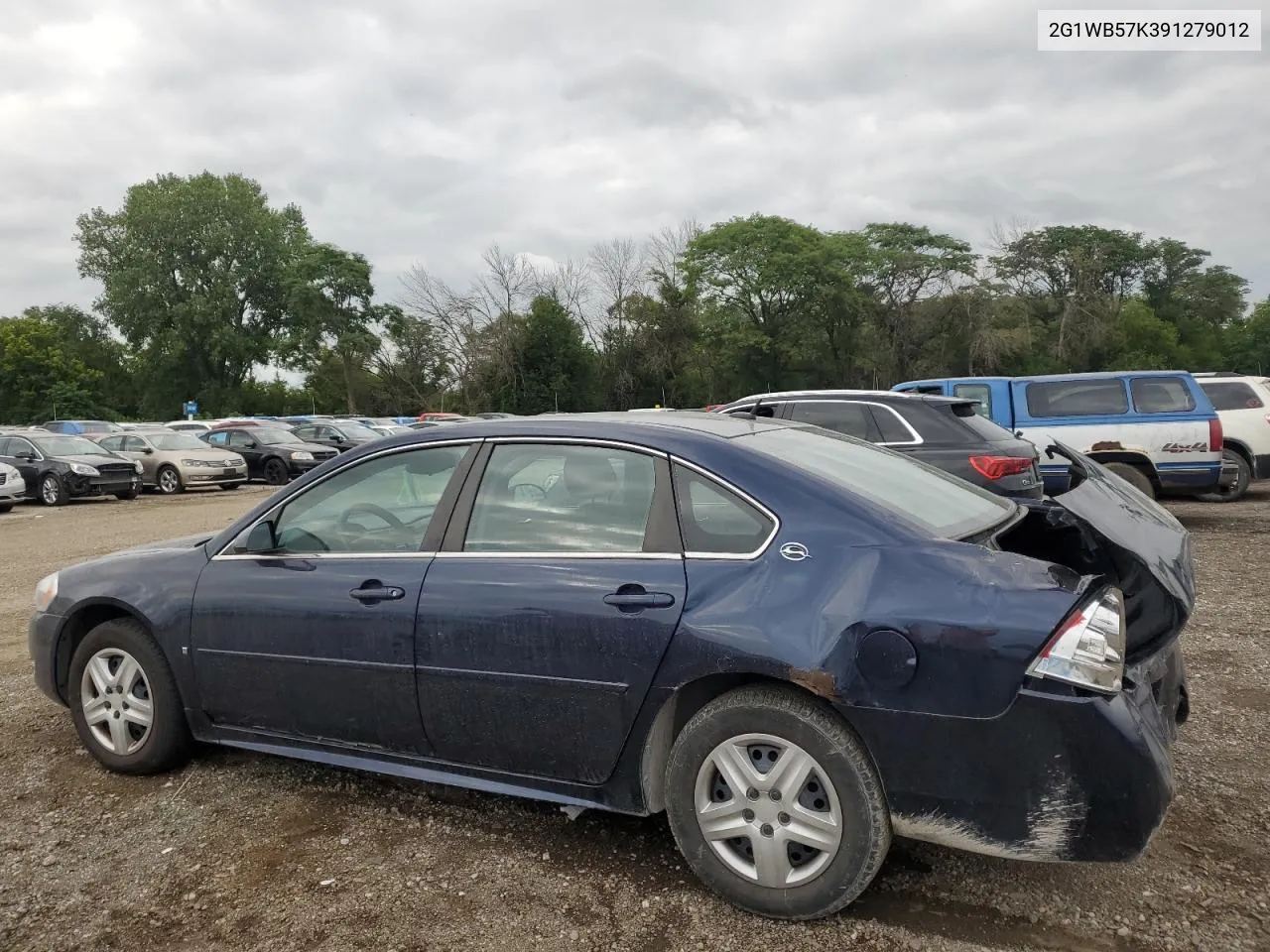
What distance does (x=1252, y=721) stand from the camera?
4.31 metres

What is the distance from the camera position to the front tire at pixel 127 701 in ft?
12.8

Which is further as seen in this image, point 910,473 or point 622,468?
point 910,473

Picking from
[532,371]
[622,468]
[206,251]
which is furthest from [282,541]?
[206,251]

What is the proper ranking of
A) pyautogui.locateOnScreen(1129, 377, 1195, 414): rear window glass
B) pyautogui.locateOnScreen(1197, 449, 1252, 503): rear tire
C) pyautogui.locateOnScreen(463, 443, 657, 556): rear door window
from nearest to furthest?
pyautogui.locateOnScreen(463, 443, 657, 556): rear door window < pyautogui.locateOnScreen(1129, 377, 1195, 414): rear window glass < pyautogui.locateOnScreen(1197, 449, 1252, 503): rear tire

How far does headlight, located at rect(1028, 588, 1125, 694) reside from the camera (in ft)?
7.97

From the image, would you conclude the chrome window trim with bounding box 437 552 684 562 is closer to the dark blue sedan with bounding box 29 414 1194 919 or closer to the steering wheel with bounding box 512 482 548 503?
the dark blue sedan with bounding box 29 414 1194 919

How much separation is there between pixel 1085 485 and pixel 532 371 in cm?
5296

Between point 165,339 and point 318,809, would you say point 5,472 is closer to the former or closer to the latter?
point 318,809

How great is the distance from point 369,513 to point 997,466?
5.79 metres

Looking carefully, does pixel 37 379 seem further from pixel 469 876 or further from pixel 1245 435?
pixel 469 876

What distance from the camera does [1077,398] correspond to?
467 inches

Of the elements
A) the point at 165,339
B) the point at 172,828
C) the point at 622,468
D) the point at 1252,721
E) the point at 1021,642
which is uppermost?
the point at 165,339

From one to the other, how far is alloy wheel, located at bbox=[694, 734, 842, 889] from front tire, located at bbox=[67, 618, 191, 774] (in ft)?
7.84

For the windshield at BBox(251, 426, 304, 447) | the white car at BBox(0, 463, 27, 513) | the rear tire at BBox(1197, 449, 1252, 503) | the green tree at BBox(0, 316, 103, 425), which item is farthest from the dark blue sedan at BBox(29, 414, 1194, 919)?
the green tree at BBox(0, 316, 103, 425)
